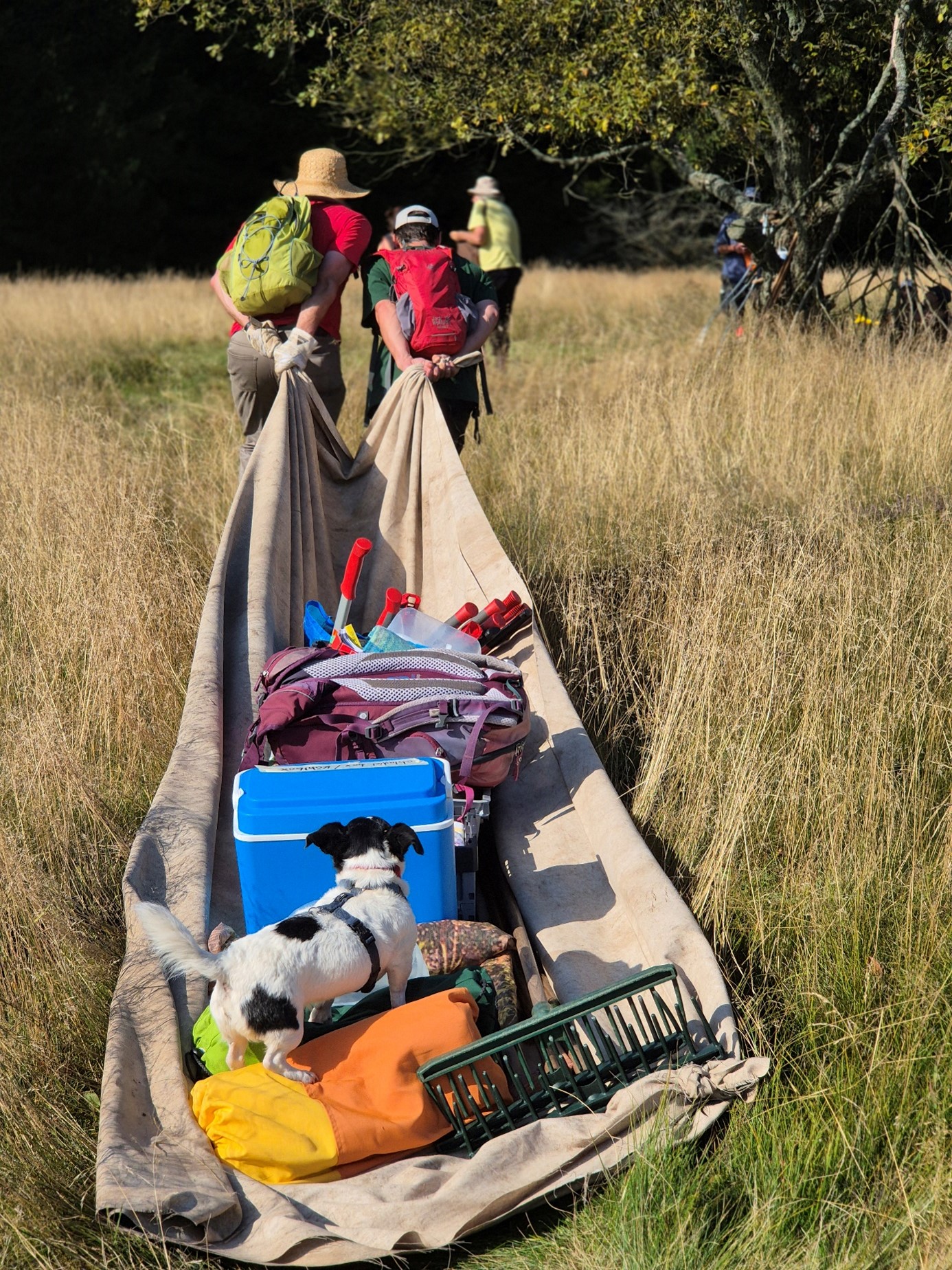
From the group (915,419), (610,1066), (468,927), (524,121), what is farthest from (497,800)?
(524,121)

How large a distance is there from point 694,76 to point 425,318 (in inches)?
181

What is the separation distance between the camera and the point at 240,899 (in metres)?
3.14

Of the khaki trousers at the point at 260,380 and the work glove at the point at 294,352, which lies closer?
the work glove at the point at 294,352

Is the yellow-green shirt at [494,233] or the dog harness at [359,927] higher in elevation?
the yellow-green shirt at [494,233]

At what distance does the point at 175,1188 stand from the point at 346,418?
22.0 ft

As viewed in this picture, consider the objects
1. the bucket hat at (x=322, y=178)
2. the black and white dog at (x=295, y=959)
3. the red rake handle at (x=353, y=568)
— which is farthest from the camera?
the bucket hat at (x=322, y=178)

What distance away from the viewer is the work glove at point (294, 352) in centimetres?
494

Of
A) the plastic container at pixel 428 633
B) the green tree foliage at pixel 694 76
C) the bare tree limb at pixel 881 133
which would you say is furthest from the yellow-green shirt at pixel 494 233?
the plastic container at pixel 428 633

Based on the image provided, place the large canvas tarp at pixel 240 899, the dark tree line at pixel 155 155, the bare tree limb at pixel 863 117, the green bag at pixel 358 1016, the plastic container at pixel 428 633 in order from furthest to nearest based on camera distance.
Result: the dark tree line at pixel 155 155 → the bare tree limb at pixel 863 117 → the plastic container at pixel 428 633 → the green bag at pixel 358 1016 → the large canvas tarp at pixel 240 899

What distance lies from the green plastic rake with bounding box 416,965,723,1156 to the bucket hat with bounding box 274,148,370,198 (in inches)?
163

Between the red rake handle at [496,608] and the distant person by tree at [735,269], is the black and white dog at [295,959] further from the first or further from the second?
the distant person by tree at [735,269]

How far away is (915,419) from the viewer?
6.98 metres

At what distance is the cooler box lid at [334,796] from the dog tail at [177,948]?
0.51 metres

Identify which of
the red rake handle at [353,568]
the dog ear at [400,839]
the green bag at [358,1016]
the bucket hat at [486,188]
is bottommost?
the green bag at [358,1016]
